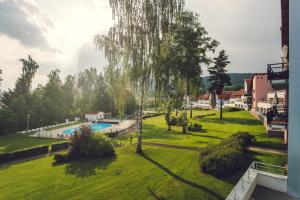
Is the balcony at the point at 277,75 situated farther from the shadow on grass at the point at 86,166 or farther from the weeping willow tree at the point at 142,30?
the shadow on grass at the point at 86,166

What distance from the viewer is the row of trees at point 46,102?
5254cm

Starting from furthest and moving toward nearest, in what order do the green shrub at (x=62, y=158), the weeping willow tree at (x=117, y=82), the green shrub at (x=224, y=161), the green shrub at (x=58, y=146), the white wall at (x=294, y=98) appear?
the green shrub at (x=58, y=146) < the green shrub at (x=62, y=158) < the weeping willow tree at (x=117, y=82) < the green shrub at (x=224, y=161) < the white wall at (x=294, y=98)

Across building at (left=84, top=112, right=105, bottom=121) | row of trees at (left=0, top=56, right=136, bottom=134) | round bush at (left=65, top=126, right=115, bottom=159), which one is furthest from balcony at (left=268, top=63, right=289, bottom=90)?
building at (left=84, top=112, right=105, bottom=121)

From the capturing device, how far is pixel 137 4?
73.9 feet

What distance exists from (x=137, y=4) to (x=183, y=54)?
11249 mm

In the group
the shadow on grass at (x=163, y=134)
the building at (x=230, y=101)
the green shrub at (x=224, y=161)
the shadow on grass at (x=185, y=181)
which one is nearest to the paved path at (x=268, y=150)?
the green shrub at (x=224, y=161)

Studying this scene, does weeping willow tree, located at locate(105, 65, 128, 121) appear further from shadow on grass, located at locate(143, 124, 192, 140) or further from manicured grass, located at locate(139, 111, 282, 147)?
shadow on grass, located at locate(143, 124, 192, 140)

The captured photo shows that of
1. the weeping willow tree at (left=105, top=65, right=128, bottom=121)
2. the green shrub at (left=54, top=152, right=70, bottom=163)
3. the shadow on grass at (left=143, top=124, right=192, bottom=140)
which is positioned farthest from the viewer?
the shadow on grass at (left=143, top=124, right=192, bottom=140)

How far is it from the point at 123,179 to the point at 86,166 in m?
6.19

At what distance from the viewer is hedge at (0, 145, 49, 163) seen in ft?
89.8

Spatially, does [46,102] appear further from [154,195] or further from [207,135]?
[154,195]

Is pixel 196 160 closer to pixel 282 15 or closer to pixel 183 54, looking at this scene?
pixel 282 15

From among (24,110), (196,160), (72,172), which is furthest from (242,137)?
(24,110)

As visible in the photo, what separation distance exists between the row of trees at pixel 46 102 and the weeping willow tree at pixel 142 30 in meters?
20.9
